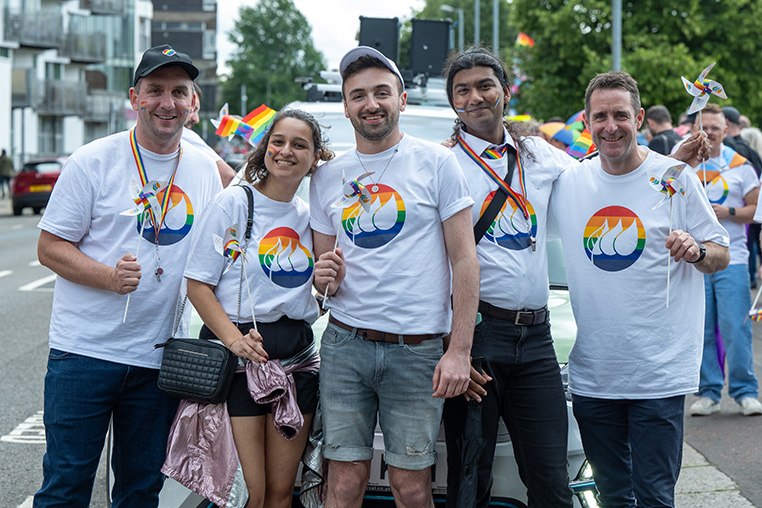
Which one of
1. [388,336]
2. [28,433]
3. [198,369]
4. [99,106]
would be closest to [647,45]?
[28,433]

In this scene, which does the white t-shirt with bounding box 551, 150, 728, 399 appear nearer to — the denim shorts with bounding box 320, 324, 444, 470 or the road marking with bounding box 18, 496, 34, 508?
the denim shorts with bounding box 320, 324, 444, 470

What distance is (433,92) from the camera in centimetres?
780

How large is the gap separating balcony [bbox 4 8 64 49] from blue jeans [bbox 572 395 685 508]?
137 ft

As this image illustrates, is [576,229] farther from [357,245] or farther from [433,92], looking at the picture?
[433,92]

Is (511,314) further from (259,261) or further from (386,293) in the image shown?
(259,261)

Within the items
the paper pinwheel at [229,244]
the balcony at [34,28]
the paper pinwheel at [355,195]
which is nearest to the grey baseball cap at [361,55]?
the paper pinwheel at [355,195]

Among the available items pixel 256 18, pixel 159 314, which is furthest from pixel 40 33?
pixel 256 18

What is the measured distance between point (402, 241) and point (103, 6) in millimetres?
53750

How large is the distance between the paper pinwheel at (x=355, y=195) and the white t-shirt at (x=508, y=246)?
0.44 meters

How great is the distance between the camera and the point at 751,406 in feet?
21.1

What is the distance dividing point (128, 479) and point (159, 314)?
0.67 m

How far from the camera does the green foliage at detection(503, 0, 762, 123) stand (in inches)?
874

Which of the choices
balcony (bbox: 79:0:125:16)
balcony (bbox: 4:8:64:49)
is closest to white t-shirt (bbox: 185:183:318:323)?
balcony (bbox: 4:8:64:49)

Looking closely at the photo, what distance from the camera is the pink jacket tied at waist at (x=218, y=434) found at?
3369 mm
